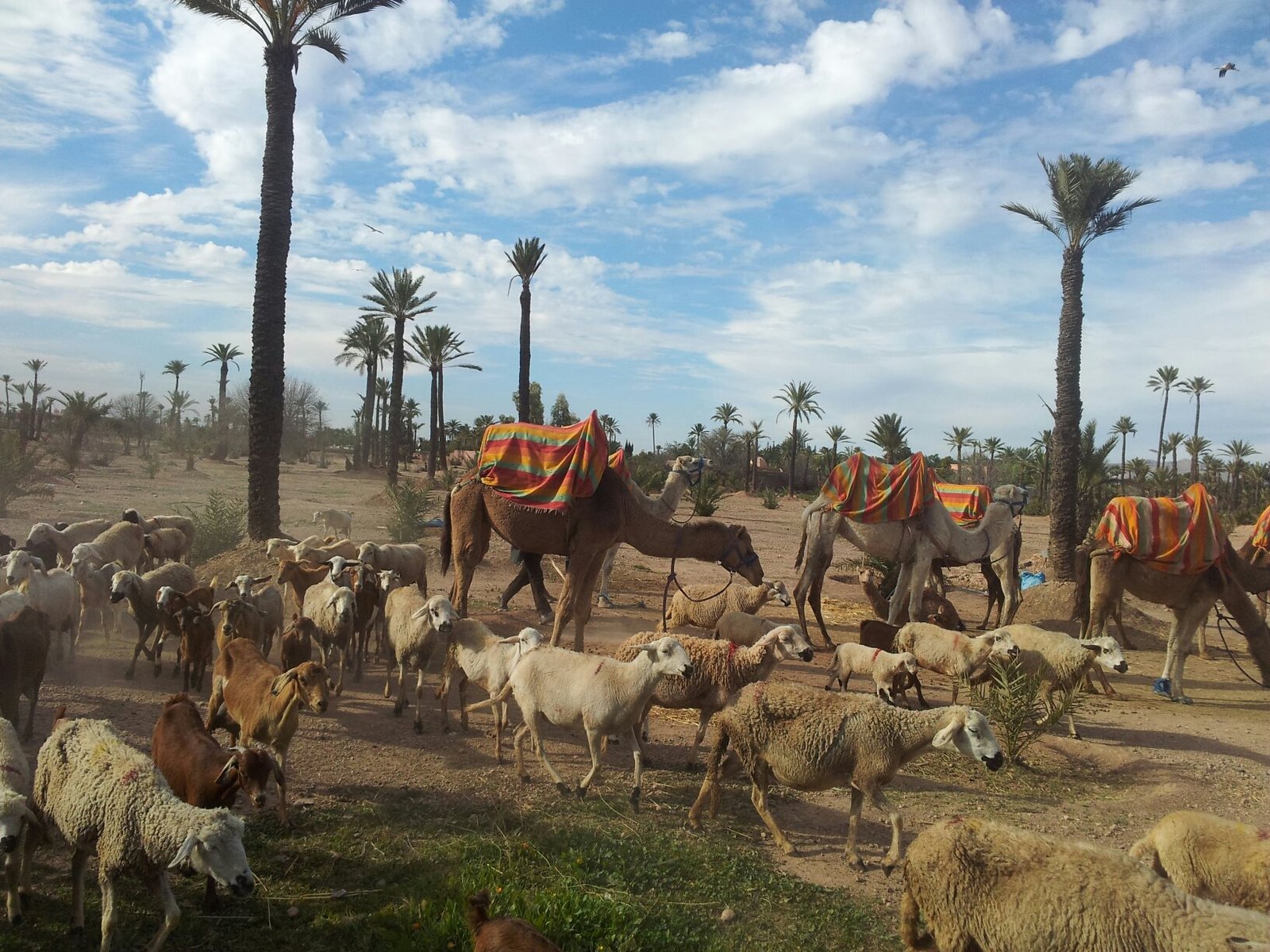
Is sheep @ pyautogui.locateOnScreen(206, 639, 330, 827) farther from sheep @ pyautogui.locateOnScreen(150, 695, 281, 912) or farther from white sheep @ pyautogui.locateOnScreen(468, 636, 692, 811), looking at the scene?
white sheep @ pyautogui.locateOnScreen(468, 636, 692, 811)

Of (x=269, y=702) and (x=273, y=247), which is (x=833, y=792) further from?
(x=273, y=247)

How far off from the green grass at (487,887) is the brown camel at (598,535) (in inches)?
202

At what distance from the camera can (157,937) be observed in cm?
448

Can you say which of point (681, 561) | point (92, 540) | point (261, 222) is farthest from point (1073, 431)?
point (92, 540)

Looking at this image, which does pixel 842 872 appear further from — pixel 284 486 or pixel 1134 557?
pixel 284 486

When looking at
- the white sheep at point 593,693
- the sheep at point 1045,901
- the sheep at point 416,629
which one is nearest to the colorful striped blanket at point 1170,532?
the white sheep at point 593,693

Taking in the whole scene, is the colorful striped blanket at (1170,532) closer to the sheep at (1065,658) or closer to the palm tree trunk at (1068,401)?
the sheep at (1065,658)

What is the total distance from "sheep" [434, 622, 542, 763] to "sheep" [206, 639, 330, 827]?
1736 millimetres

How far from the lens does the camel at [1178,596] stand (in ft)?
40.8

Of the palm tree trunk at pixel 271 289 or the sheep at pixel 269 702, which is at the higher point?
the palm tree trunk at pixel 271 289

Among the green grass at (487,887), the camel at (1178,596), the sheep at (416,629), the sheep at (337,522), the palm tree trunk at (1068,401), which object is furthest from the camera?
the sheep at (337,522)

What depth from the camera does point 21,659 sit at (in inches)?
288

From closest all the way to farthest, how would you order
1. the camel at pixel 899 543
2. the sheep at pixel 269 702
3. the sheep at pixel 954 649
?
the sheep at pixel 269 702 < the sheep at pixel 954 649 < the camel at pixel 899 543

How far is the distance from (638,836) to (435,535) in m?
17.8
